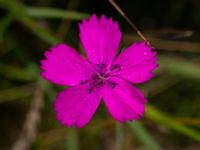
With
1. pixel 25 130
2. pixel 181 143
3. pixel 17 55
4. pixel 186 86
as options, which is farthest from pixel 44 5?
pixel 181 143

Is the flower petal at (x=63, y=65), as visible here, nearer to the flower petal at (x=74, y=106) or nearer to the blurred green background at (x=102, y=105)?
the flower petal at (x=74, y=106)

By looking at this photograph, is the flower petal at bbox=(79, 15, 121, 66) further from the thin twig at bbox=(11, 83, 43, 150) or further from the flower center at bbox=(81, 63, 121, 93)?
the thin twig at bbox=(11, 83, 43, 150)

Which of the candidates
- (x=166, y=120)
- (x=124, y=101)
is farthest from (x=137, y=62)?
(x=166, y=120)

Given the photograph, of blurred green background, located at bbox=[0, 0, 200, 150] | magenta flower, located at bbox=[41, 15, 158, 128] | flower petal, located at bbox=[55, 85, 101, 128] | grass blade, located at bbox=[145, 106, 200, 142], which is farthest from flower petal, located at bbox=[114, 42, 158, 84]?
blurred green background, located at bbox=[0, 0, 200, 150]

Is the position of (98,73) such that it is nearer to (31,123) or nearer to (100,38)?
(100,38)

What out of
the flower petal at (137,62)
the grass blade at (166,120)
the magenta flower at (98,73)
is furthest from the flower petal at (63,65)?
the grass blade at (166,120)

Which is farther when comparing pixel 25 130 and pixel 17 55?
pixel 17 55

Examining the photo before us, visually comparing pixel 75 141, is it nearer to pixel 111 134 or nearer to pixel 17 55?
pixel 111 134
